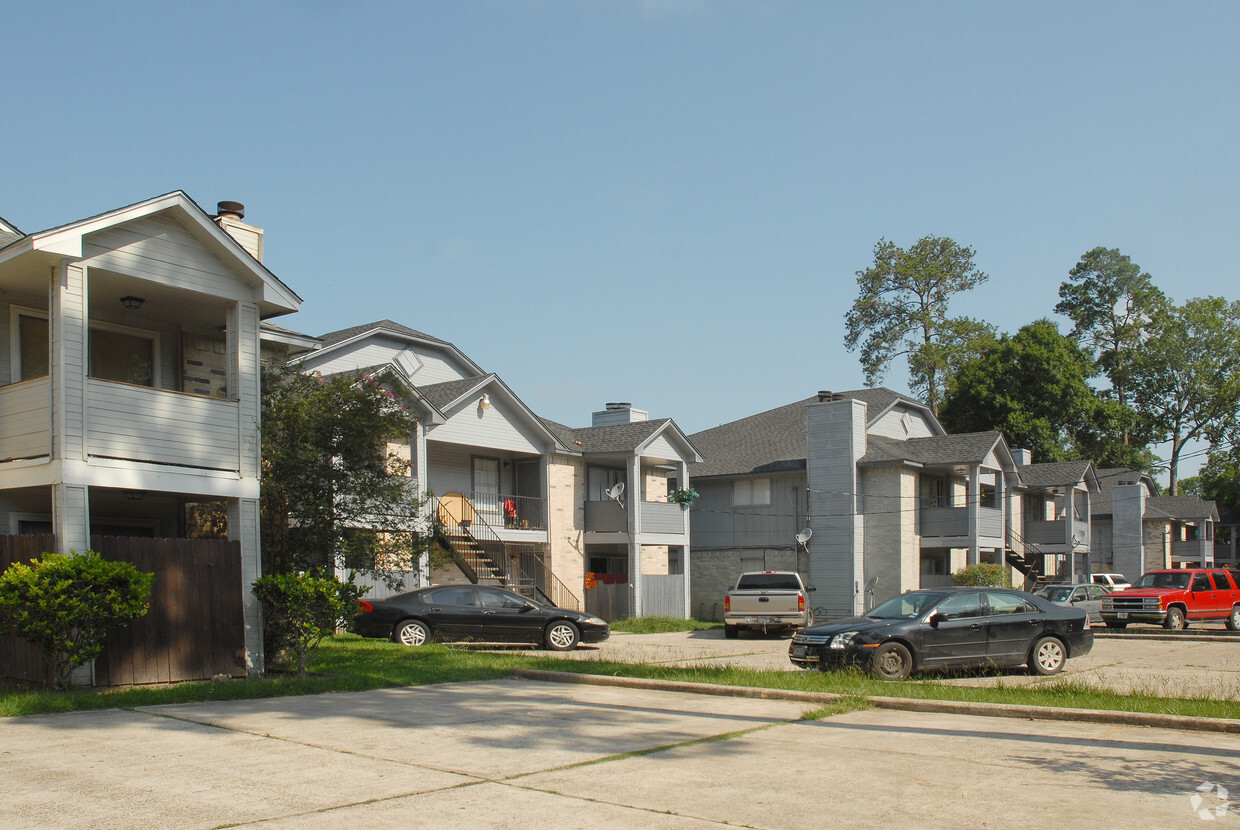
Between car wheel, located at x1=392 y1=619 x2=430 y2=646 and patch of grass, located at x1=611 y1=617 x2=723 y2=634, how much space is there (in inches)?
412

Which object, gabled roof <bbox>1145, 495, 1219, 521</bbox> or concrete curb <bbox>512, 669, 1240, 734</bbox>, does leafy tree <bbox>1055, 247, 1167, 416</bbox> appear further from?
concrete curb <bbox>512, 669, 1240, 734</bbox>

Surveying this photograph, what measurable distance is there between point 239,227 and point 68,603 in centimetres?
848

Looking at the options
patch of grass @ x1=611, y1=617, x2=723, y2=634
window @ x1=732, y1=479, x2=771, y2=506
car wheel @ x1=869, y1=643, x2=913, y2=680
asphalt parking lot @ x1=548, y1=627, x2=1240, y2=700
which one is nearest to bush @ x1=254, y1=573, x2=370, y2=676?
asphalt parking lot @ x1=548, y1=627, x2=1240, y2=700

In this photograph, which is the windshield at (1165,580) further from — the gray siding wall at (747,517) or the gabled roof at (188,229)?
the gabled roof at (188,229)

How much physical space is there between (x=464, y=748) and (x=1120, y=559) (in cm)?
5761

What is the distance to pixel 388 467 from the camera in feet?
56.9

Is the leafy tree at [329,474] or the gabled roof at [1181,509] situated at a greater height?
the leafy tree at [329,474]

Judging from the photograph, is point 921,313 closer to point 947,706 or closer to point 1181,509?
point 1181,509

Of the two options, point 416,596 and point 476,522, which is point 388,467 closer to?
point 416,596

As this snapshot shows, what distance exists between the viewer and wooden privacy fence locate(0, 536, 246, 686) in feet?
46.3

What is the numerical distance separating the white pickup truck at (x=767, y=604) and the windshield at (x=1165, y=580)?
11.1 meters

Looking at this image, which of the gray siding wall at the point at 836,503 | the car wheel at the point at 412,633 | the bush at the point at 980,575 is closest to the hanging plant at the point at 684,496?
the gray siding wall at the point at 836,503

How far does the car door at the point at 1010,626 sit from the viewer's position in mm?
16344

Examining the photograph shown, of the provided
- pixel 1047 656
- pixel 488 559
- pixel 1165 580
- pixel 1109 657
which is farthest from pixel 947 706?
pixel 1165 580
